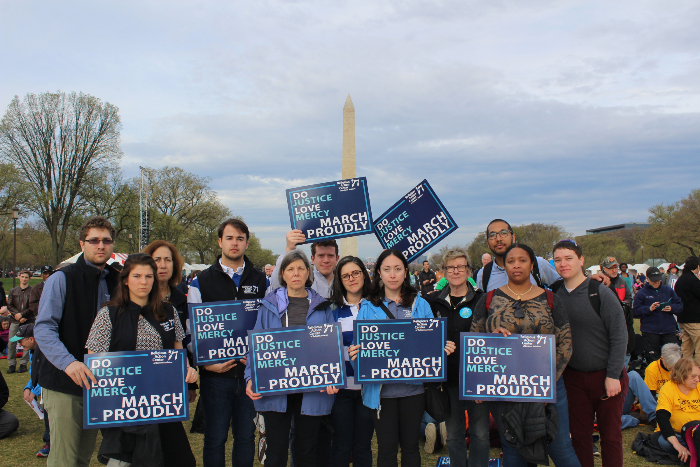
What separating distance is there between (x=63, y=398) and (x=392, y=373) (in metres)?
2.63

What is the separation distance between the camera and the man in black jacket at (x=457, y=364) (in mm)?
4254

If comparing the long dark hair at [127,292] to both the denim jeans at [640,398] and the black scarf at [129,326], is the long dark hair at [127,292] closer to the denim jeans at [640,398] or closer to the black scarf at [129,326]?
the black scarf at [129,326]

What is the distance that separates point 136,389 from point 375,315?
198cm

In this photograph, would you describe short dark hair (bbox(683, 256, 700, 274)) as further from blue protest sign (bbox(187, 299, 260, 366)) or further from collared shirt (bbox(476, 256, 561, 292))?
blue protest sign (bbox(187, 299, 260, 366))

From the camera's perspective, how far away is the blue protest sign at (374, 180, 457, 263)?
19.1 feet

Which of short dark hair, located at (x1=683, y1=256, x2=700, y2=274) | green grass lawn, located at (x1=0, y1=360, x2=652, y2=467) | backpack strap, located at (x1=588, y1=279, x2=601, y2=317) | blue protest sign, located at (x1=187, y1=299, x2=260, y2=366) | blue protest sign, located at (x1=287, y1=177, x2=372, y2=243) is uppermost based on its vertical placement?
blue protest sign, located at (x1=287, y1=177, x2=372, y2=243)

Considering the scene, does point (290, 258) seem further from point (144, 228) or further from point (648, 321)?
point (144, 228)

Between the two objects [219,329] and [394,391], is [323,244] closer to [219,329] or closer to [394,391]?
[219,329]

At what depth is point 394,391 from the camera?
3.94 m

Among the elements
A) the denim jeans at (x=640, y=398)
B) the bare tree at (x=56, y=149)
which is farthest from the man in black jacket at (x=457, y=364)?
the bare tree at (x=56, y=149)

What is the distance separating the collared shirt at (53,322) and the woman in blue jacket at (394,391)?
88.1 inches

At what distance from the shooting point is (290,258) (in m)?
4.22

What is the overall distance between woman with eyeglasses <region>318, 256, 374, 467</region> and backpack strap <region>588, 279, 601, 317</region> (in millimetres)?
A: 1986

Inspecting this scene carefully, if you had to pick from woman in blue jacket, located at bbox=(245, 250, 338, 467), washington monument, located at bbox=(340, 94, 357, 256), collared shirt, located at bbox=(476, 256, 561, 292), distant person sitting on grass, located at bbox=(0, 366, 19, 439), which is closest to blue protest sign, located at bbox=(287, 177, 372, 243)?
woman in blue jacket, located at bbox=(245, 250, 338, 467)
